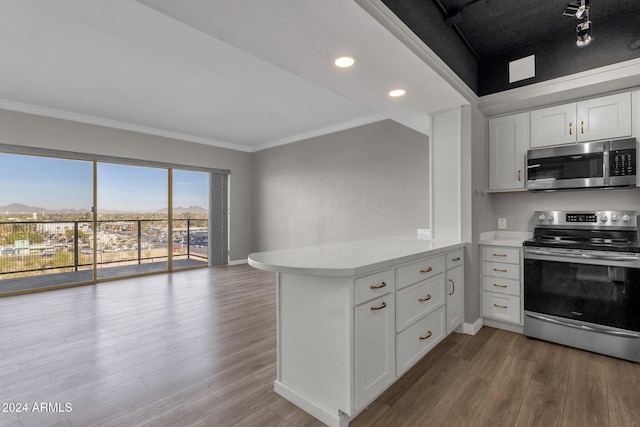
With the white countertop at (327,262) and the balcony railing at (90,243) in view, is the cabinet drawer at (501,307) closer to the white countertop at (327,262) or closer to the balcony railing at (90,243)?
the white countertop at (327,262)

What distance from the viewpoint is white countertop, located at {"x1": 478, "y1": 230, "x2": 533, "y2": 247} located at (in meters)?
2.92

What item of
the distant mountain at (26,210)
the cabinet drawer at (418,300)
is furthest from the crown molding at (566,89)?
the distant mountain at (26,210)

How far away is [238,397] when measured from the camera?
1.88 meters

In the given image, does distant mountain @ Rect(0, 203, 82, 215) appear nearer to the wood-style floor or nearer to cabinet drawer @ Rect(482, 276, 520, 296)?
the wood-style floor

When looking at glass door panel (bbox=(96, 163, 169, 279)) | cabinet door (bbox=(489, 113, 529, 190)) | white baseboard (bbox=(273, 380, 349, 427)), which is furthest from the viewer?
glass door panel (bbox=(96, 163, 169, 279))

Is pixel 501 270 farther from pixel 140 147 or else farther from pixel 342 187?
pixel 140 147

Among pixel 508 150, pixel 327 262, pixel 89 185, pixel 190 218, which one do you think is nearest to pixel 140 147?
pixel 89 185

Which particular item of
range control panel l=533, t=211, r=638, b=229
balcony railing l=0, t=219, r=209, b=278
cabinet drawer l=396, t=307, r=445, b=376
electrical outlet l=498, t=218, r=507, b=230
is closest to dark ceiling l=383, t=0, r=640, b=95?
range control panel l=533, t=211, r=638, b=229

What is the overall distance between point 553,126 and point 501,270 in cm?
144

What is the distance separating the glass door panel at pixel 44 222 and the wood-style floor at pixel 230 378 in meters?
1.63

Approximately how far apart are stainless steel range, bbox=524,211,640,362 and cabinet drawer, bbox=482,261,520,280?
0.10 m

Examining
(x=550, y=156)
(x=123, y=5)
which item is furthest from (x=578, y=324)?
(x=123, y=5)

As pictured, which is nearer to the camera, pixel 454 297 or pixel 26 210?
pixel 454 297

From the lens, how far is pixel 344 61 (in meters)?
1.98
